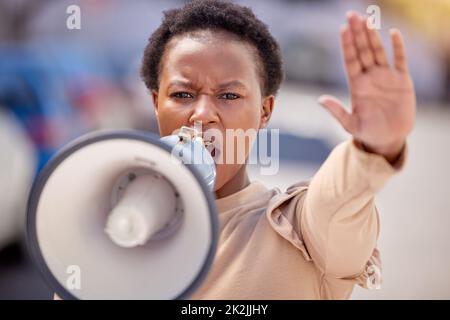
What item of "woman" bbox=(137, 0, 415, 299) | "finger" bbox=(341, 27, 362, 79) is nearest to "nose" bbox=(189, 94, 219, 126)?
"woman" bbox=(137, 0, 415, 299)

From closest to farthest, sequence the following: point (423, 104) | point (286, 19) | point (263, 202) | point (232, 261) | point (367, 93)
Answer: point (367, 93), point (232, 261), point (263, 202), point (286, 19), point (423, 104)

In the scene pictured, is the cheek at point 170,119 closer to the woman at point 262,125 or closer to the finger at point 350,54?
the woman at point 262,125

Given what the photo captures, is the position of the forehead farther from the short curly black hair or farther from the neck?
the neck

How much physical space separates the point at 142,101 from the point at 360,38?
7.04 feet

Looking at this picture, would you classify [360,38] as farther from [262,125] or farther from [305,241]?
[262,125]

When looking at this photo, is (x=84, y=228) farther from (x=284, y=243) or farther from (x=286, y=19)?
(x=286, y=19)

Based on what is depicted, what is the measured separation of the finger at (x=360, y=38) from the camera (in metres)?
Result: 1.10

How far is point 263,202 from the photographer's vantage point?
4.84 feet

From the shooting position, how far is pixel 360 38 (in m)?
1.10

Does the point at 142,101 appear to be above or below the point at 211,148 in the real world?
above

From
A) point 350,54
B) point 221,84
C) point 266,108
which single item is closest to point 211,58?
point 221,84

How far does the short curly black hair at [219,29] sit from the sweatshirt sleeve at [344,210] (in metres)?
0.52

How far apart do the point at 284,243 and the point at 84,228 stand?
41 centimetres
